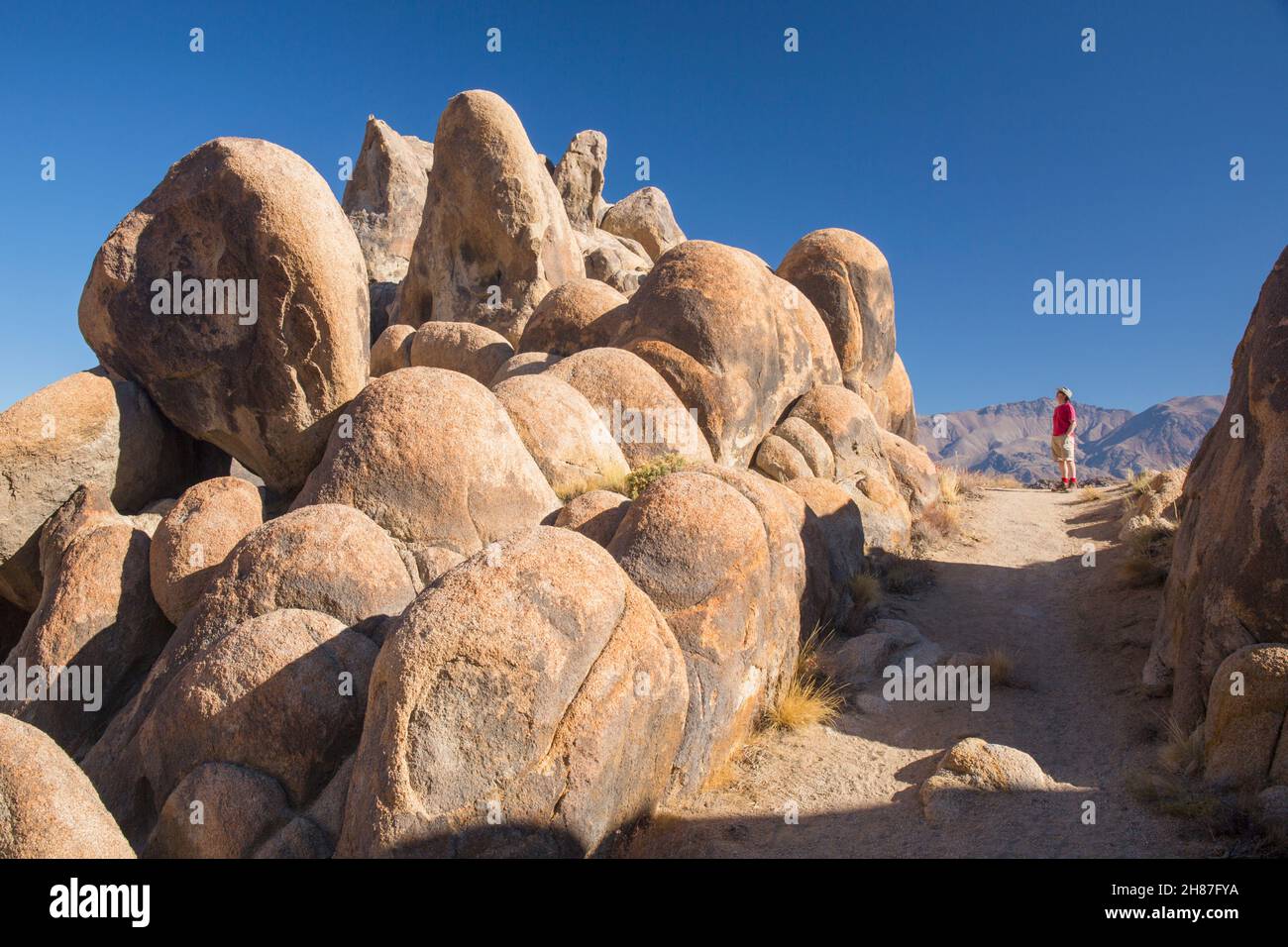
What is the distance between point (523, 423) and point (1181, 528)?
590 centimetres

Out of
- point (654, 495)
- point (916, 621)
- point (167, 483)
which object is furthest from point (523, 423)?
point (916, 621)

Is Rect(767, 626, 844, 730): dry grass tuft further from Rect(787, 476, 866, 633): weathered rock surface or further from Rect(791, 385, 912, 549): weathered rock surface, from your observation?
Rect(791, 385, 912, 549): weathered rock surface

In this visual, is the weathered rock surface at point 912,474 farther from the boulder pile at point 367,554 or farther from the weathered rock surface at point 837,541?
the weathered rock surface at point 837,541

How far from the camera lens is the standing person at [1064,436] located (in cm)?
1767

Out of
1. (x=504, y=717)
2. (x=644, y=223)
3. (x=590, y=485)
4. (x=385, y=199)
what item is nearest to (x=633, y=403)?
(x=590, y=485)

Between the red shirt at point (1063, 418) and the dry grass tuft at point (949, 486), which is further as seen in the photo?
the red shirt at point (1063, 418)

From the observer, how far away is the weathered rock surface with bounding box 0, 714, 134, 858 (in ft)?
12.0

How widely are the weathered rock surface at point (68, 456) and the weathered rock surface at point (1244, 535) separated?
8778 mm

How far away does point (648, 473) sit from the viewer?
8.97 m

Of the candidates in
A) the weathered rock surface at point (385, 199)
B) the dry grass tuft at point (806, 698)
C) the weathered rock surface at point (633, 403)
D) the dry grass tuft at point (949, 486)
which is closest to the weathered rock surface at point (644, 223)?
the weathered rock surface at point (385, 199)

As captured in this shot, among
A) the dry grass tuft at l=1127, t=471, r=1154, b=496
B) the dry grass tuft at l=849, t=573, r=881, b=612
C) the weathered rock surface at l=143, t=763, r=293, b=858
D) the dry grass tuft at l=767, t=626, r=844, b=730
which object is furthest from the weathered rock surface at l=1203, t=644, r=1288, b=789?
the dry grass tuft at l=1127, t=471, r=1154, b=496

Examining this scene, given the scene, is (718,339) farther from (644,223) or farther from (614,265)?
(644,223)

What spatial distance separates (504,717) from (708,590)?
2.17m
